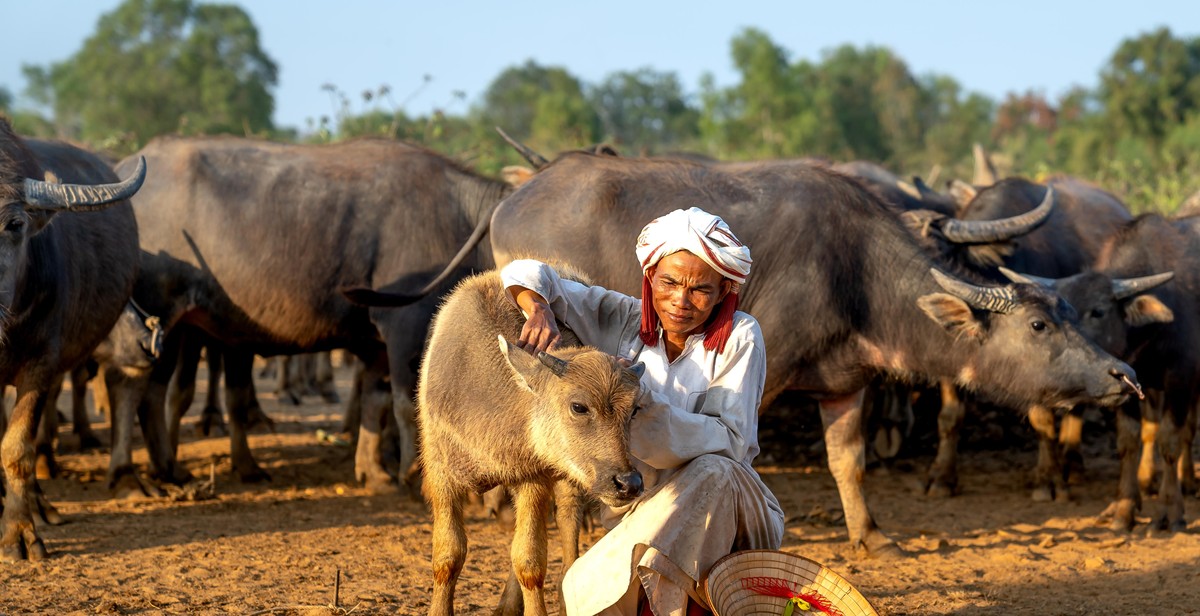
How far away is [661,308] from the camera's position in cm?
424

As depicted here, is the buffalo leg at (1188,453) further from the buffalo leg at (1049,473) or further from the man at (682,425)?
the man at (682,425)

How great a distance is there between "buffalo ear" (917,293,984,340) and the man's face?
260 centimetres

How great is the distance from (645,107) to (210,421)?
132ft

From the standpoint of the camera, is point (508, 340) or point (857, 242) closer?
point (508, 340)

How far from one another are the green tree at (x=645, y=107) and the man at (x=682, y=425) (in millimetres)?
42213

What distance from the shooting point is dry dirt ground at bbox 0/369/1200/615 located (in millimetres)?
5367

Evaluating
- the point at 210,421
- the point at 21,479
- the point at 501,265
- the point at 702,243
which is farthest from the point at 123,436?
the point at 702,243

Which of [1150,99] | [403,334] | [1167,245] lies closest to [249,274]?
[403,334]

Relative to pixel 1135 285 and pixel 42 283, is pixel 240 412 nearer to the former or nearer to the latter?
pixel 42 283

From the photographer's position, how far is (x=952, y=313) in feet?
21.6

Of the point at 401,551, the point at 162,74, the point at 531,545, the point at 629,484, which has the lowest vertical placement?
the point at 401,551

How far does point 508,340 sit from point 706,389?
783 millimetres

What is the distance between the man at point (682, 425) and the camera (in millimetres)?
4027

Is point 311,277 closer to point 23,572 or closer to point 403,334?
point 403,334
